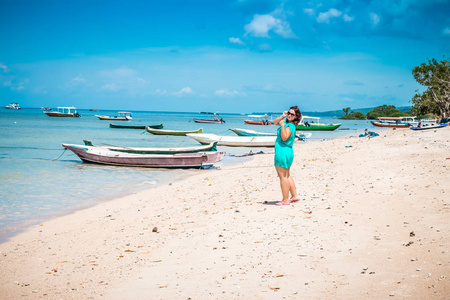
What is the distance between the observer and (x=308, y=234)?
5555 mm

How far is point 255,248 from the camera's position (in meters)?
5.15

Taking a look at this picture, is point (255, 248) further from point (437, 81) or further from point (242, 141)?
point (437, 81)

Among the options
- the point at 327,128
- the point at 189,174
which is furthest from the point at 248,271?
the point at 327,128

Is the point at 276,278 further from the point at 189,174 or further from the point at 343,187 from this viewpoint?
the point at 189,174

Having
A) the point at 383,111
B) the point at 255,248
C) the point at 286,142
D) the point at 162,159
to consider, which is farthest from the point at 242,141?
the point at 383,111

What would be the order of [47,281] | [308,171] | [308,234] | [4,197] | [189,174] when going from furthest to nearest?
[189,174], [308,171], [4,197], [308,234], [47,281]

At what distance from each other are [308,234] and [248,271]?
1.59 m

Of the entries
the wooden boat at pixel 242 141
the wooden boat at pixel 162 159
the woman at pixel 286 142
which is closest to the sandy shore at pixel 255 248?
the woman at pixel 286 142

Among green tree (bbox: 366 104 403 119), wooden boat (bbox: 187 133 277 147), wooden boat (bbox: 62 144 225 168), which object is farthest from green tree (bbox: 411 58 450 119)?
green tree (bbox: 366 104 403 119)

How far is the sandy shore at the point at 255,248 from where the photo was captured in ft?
12.7

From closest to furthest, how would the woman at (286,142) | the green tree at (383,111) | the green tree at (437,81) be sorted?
the woman at (286,142)
the green tree at (437,81)
the green tree at (383,111)

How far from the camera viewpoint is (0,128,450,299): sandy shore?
3.88m

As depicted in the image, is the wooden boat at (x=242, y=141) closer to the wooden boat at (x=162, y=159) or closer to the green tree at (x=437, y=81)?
the wooden boat at (x=162, y=159)

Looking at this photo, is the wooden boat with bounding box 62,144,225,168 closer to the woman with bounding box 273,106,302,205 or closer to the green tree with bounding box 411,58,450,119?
the woman with bounding box 273,106,302,205
